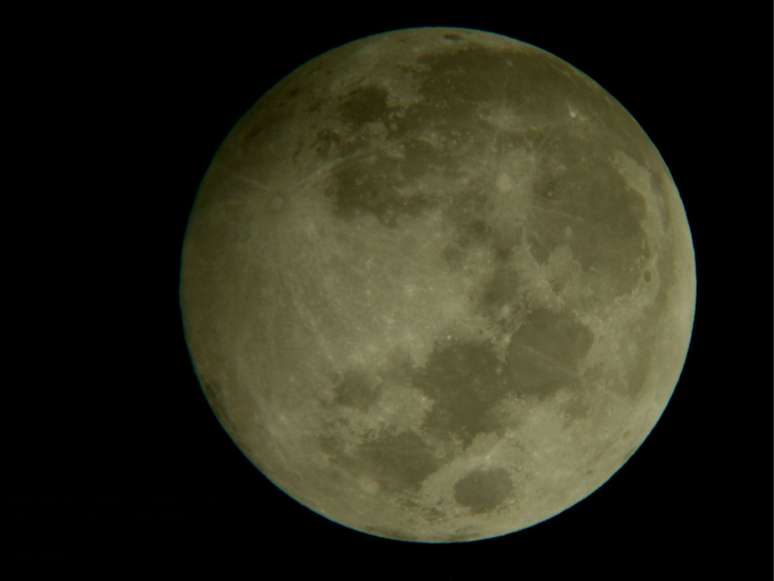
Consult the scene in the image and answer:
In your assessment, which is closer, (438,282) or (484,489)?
(438,282)

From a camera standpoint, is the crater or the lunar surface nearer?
the lunar surface

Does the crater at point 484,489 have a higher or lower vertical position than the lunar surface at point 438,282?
lower

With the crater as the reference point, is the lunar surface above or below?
above

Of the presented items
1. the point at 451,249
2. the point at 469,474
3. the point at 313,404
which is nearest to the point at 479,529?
the point at 469,474

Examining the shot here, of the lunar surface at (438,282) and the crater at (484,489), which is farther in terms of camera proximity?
the crater at (484,489)

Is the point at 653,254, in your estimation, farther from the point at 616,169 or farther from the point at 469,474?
the point at 469,474

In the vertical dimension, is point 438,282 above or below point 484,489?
above
